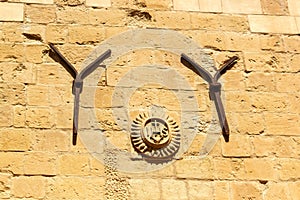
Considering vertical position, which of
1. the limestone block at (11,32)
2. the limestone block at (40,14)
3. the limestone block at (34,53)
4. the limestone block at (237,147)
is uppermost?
the limestone block at (40,14)

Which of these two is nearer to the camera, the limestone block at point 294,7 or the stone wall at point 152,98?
the stone wall at point 152,98

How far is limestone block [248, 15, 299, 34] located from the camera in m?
4.55

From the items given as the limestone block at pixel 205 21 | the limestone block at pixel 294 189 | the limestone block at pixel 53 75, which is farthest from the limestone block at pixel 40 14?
the limestone block at pixel 294 189

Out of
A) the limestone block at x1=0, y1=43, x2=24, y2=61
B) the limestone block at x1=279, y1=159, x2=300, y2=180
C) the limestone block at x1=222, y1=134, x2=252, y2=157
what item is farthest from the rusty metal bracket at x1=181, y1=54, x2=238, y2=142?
the limestone block at x1=0, y1=43, x2=24, y2=61

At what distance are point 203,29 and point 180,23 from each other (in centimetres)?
17

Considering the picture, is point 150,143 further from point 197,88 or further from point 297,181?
point 297,181

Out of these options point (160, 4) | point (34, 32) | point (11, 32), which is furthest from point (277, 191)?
point (11, 32)

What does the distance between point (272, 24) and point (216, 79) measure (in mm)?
701

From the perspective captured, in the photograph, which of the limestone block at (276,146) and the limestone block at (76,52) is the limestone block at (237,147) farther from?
the limestone block at (76,52)

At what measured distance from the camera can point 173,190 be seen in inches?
148

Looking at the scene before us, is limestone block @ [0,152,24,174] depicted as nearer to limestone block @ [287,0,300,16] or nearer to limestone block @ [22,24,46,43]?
limestone block @ [22,24,46,43]

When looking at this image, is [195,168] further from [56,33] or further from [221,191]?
[56,33]

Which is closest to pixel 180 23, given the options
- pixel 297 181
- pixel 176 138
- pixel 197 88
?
pixel 197 88

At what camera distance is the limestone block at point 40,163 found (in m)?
3.67
